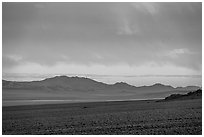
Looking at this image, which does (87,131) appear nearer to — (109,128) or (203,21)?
(109,128)

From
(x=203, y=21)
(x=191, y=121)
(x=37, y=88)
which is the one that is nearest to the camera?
(x=203, y=21)

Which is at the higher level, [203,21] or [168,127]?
[203,21]

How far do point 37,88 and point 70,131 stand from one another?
267 ft

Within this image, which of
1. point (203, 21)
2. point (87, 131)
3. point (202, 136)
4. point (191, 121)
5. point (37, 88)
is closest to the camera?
point (202, 136)

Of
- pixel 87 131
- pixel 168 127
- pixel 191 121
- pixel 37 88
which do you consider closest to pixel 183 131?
pixel 168 127

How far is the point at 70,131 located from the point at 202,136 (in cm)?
492

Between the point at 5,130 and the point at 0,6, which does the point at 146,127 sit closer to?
the point at 5,130

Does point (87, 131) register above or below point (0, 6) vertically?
below

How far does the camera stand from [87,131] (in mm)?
11789

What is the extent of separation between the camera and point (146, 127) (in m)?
12.1

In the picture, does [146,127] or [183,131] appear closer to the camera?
[183,131]

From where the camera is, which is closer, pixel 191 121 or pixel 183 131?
pixel 183 131

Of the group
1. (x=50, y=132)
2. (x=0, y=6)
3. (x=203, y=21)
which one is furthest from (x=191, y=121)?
(x=0, y=6)

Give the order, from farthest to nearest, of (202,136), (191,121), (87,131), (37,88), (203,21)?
(37,88) < (191,121) < (87,131) < (203,21) < (202,136)
